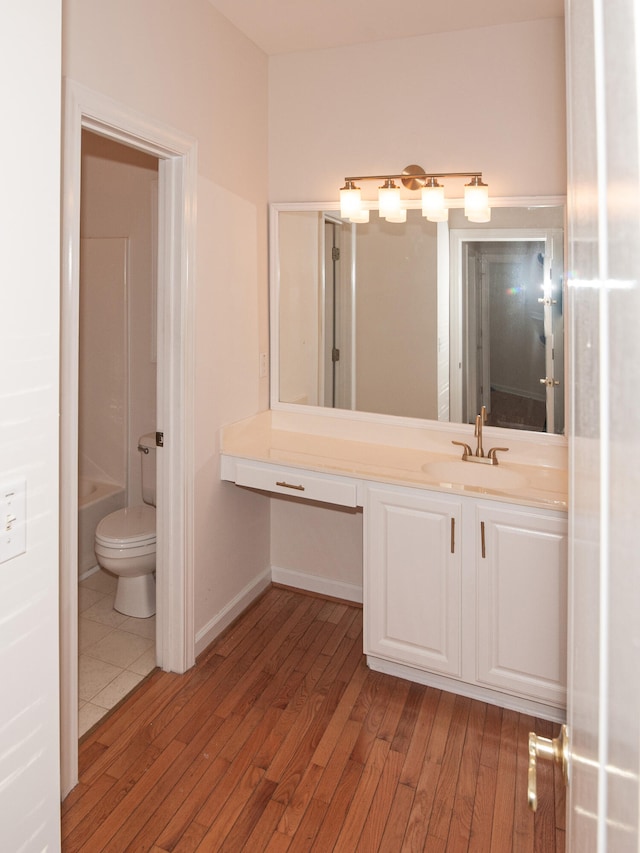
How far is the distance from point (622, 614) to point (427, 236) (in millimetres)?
2518

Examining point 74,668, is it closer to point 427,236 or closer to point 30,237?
point 30,237

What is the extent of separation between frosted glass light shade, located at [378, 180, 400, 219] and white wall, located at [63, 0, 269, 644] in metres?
0.62

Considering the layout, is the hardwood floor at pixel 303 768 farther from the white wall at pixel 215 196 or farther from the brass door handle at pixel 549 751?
the brass door handle at pixel 549 751

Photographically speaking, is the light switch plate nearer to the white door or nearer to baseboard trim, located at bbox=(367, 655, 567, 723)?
the white door

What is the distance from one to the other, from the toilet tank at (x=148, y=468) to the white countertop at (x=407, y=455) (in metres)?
0.72

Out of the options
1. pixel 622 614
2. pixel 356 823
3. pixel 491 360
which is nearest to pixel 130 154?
pixel 491 360

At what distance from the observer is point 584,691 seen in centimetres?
59

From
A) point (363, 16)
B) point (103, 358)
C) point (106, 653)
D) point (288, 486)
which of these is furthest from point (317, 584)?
point (363, 16)

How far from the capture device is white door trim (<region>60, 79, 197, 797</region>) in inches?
70.5

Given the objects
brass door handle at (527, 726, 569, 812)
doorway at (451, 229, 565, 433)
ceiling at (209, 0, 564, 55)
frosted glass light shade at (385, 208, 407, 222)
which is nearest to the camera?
brass door handle at (527, 726, 569, 812)

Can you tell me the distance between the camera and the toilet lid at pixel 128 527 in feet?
9.34

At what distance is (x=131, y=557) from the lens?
284 cm

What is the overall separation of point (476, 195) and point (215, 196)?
110cm

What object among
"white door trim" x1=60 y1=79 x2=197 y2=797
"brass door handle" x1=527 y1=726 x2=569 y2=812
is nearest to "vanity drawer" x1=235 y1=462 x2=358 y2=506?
"white door trim" x1=60 y1=79 x2=197 y2=797
